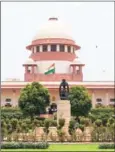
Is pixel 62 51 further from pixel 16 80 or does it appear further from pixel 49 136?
pixel 49 136

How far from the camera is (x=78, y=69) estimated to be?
3956cm

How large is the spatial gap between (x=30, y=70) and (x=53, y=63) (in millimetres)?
2103

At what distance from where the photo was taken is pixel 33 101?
2942 centimetres

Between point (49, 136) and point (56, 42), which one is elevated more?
point (56, 42)

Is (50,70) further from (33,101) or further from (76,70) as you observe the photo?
(33,101)

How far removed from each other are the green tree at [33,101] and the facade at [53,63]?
23.8ft

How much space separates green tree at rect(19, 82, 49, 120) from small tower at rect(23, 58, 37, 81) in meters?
8.92

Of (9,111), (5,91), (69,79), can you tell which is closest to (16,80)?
(5,91)

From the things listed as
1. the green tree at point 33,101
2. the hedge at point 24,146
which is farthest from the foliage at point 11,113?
the hedge at point 24,146

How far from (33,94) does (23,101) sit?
2.47ft

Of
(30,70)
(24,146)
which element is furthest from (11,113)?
(24,146)

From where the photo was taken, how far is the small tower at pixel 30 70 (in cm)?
3906

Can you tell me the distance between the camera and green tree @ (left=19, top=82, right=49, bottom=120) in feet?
94.8

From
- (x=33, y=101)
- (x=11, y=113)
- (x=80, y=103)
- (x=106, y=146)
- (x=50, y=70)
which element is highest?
(x=50, y=70)
